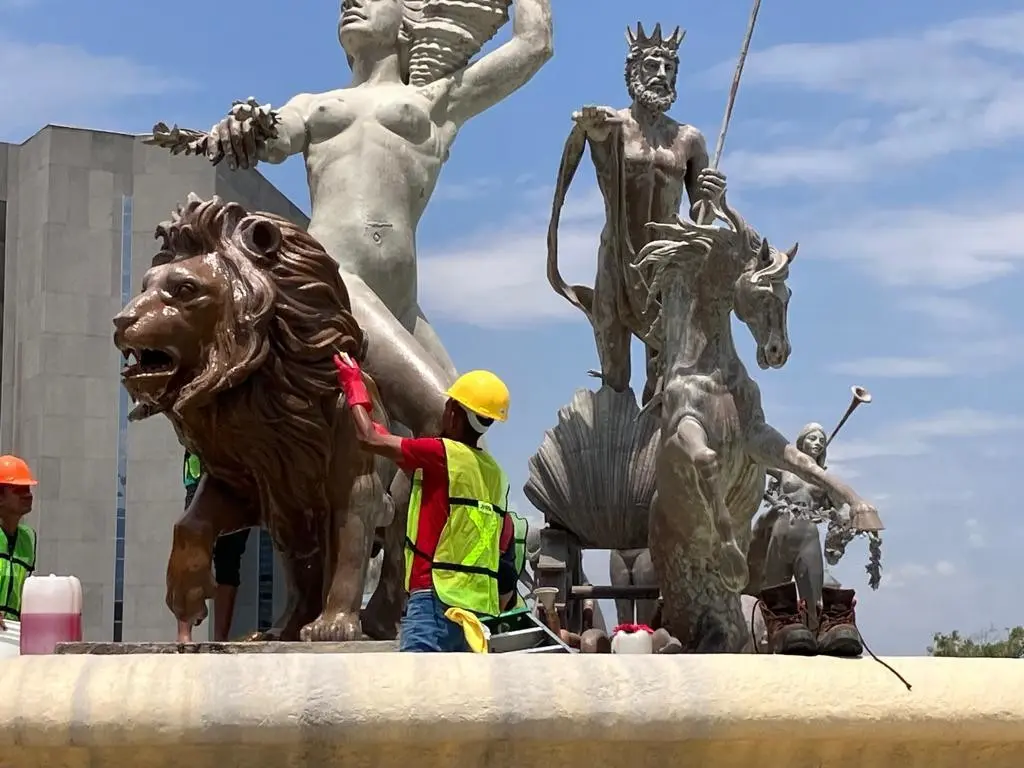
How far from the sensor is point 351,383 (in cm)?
448

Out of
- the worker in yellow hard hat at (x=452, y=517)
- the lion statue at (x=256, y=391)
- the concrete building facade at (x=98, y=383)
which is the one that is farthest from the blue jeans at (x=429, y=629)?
the concrete building facade at (x=98, y=383)

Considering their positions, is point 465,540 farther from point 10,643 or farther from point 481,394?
point 10,643

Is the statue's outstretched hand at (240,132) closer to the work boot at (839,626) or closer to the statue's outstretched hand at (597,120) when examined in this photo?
the statue's outstretched hand at (597,120)

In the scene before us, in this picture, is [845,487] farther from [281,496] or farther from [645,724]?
[645,724]

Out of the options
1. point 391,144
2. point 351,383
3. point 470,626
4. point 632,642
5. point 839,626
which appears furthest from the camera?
point 391,144

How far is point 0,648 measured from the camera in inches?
188

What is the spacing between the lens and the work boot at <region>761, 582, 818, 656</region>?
140 inches

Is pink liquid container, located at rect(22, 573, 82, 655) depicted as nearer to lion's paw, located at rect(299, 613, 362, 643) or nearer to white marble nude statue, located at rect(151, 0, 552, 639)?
lion's paw, located at rect(299, 613, 362, 643)

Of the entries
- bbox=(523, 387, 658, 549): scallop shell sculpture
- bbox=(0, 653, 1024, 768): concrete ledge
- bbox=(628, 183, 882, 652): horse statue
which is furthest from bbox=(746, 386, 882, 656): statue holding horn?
bbox=(0, 653, 1024, 768): concrete ledge

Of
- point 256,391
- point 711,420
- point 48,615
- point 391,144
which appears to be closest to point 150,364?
point 256,391

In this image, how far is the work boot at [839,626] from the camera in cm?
347

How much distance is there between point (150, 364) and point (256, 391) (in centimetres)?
32

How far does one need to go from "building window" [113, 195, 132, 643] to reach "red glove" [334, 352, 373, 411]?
16.5 meters

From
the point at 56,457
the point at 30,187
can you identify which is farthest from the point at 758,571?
the point at 30,187
